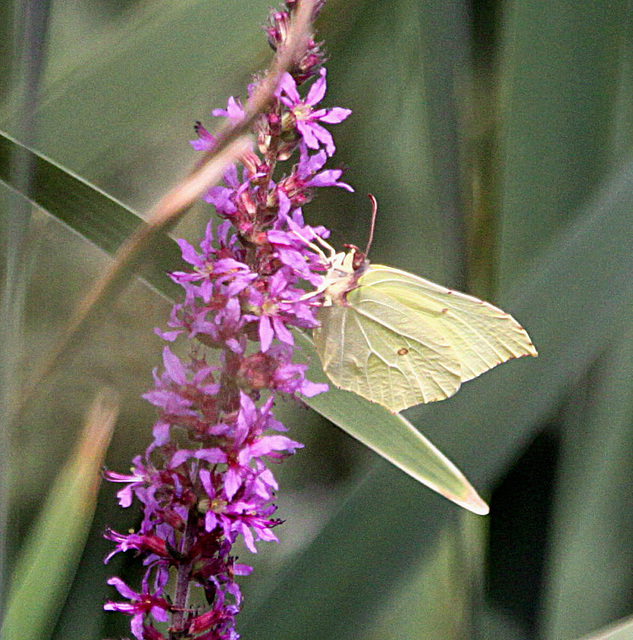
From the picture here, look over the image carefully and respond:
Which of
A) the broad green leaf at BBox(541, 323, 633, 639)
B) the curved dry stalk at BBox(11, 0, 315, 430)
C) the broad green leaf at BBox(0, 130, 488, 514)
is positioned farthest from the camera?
the broad green leaf at BBox(541, 323, 633, 639)

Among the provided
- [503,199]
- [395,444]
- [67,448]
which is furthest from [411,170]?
[395,444]

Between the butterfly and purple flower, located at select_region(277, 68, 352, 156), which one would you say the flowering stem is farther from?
purple flower, located at select_region(277, 68, 352, 156)

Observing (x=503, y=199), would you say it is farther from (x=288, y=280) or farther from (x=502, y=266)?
(x=288, y=280)

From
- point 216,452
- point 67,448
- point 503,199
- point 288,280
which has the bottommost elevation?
point 67,448

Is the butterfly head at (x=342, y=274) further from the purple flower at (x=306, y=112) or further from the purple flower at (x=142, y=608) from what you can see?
the purple flower at (x=142, y=608)

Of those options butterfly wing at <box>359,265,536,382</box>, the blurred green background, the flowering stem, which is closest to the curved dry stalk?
the blurred green background

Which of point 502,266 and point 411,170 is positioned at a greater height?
point 411,170
